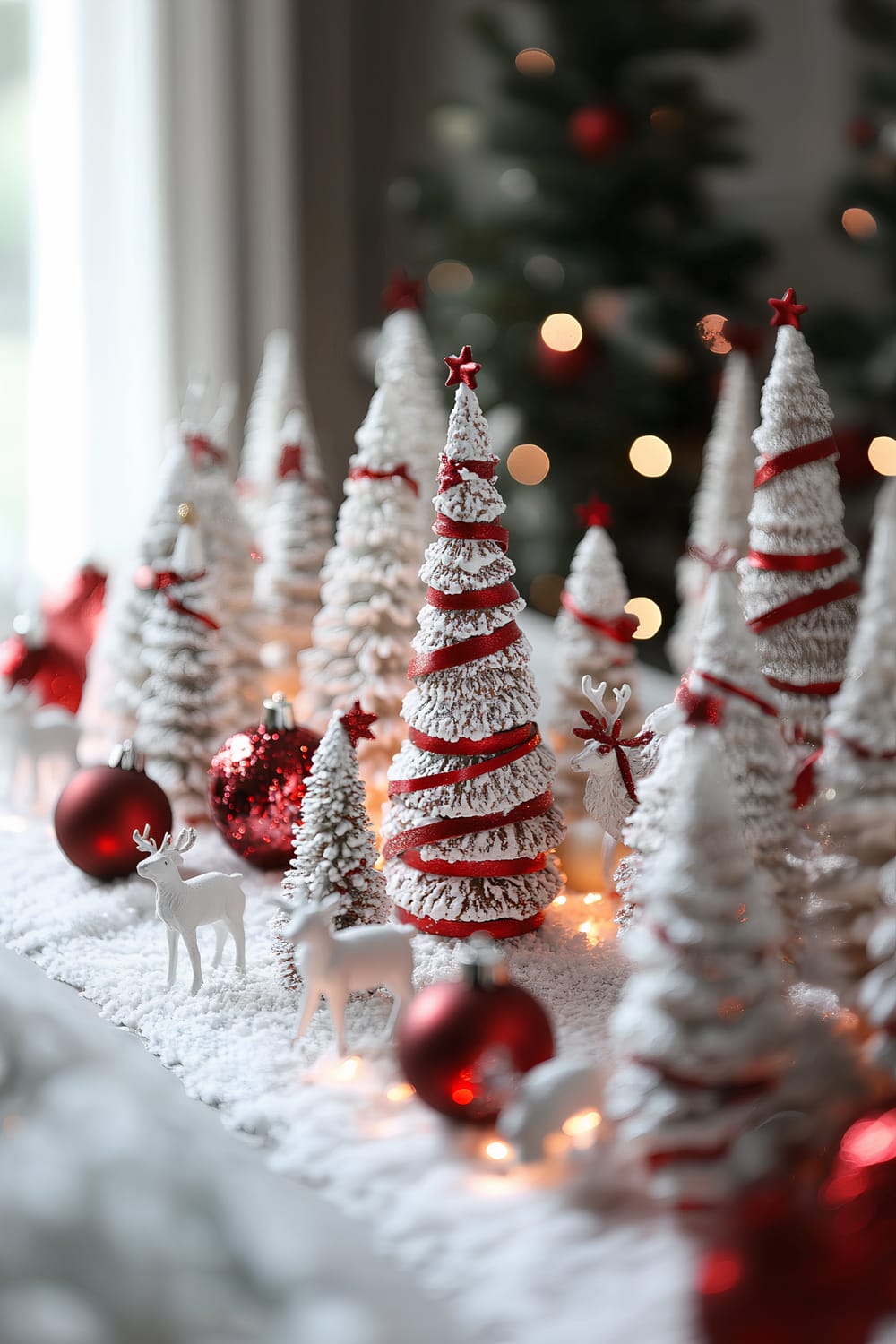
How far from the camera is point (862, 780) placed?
101cm

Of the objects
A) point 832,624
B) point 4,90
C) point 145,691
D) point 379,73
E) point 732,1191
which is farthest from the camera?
point 379,73

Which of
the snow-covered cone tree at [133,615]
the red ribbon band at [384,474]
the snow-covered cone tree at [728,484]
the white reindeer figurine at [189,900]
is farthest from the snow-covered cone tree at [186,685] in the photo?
the snow-covered cone tree at [728,484]

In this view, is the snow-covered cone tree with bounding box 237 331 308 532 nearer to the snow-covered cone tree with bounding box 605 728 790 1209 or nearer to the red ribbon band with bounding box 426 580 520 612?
the red ribbon band with bounding box 426 580 520 612

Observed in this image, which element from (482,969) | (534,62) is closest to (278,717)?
(482,969)

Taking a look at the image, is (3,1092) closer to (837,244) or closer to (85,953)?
(85,953)

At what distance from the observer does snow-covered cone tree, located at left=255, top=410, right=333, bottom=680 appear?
5.78 ft

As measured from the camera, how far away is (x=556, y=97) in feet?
8.64

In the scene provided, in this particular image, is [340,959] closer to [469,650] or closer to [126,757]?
[469,650]

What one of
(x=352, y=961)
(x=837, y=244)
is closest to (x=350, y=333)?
(x=837, y=244)

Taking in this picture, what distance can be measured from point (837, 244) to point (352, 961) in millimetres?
2133

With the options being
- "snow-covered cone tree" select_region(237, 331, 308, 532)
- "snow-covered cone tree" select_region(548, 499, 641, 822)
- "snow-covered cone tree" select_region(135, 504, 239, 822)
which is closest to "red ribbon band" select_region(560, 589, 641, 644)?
"snow-covered cone tree" select_region(548, 499, 641, 822)

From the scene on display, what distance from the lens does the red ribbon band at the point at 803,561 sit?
124 centimetres

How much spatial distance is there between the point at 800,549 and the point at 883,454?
125cm

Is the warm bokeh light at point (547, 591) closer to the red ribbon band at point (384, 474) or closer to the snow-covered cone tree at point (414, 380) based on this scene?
the snow-covered cone tree at point (414, 380)
